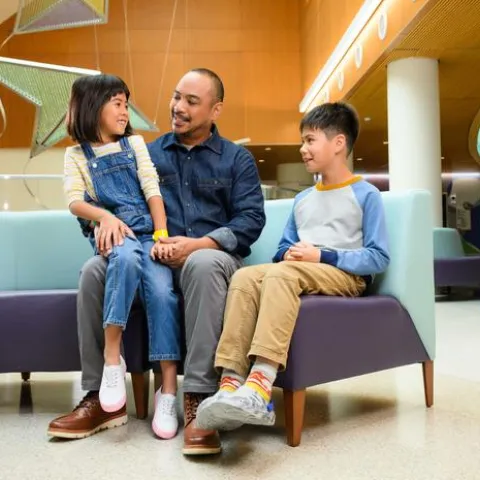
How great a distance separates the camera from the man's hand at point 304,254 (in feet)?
6.90

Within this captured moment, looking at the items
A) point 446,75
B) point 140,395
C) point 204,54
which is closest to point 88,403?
point 140,395

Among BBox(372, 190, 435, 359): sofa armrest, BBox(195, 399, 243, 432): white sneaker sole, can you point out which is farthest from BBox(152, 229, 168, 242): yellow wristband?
BBox(372, 190, 435, 359): sofa armrest

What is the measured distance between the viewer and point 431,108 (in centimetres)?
768

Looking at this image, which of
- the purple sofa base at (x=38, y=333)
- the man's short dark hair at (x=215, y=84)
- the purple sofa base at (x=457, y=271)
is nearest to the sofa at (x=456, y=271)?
the purple sofa base at (x=457, y=271)

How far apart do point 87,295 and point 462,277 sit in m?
5.77

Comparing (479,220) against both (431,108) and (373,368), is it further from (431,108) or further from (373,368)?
(373,368)

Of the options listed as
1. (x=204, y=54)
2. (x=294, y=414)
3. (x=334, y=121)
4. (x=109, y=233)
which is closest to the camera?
(x=294, y=414)

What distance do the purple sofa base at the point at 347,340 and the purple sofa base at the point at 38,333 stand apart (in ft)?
2.64

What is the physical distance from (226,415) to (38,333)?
2.95ft

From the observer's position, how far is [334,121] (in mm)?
2363

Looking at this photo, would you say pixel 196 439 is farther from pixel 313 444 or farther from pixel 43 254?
pixel 43 254

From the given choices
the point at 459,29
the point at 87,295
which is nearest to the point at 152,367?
the point at 87,295

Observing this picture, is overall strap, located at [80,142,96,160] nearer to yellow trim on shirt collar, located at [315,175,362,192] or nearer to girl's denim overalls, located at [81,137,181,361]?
girl's denim overalls, located at [81,137,181,361]

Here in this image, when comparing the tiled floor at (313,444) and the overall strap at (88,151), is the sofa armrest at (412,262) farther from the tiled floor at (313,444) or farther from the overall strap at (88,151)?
the overall strap at (88,151)
